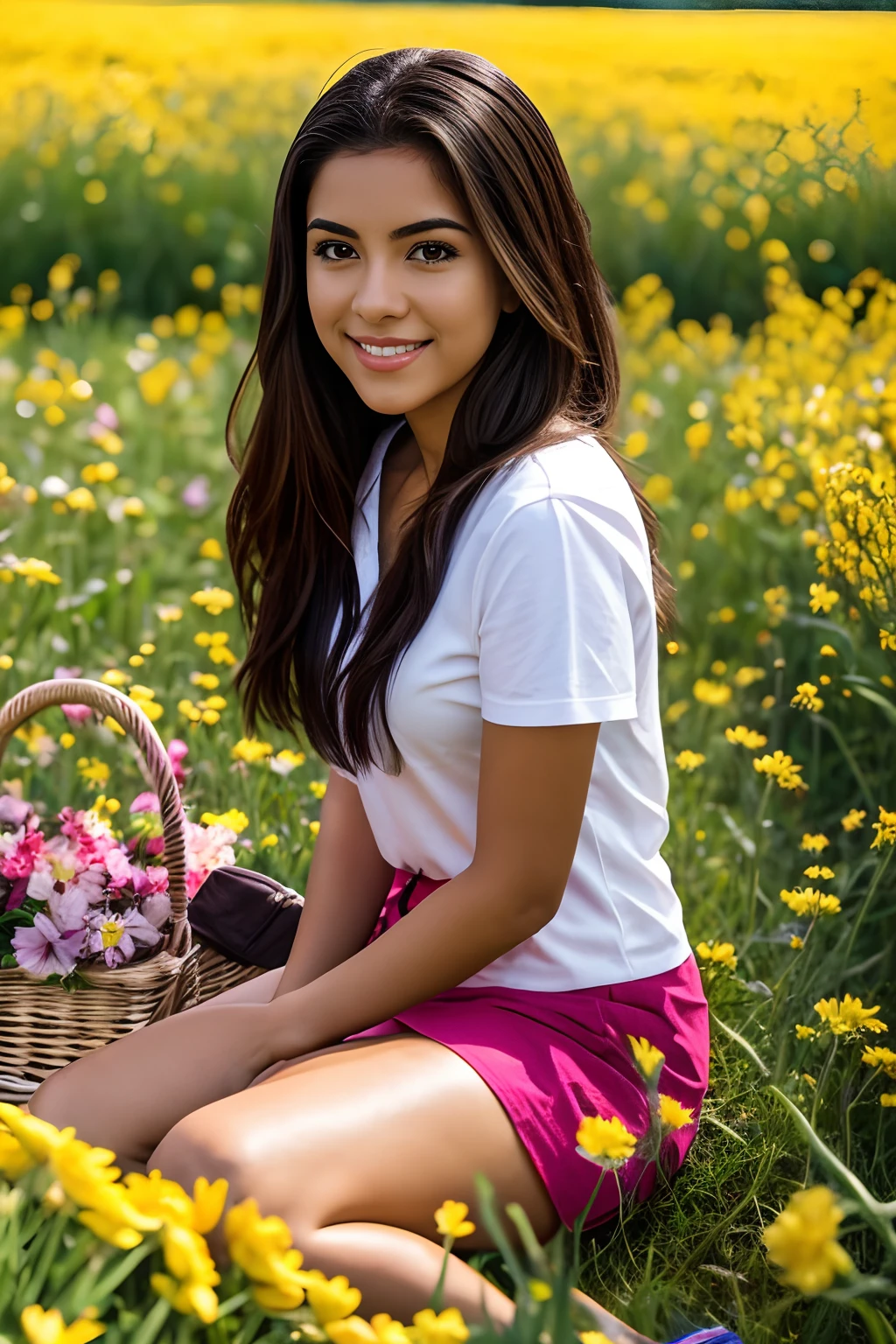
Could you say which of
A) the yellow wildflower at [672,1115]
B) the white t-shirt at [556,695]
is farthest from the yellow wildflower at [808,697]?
the yellow wildflower at [672,1115]

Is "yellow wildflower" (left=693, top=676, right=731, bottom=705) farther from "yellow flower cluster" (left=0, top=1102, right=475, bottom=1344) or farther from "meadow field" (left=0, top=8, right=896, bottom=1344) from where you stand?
"yellow flower cluster" (left=0, top=1102, right=475, bottom=1344)

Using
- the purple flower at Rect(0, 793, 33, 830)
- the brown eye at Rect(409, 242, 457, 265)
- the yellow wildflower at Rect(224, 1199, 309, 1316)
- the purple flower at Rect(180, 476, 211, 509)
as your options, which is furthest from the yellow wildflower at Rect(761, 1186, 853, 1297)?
the purple flower at Rect(180, 476, 211, 509)

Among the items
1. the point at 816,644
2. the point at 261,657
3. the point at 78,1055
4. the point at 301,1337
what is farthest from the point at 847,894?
the point at 301,1337

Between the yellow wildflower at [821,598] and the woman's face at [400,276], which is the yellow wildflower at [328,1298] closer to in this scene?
the woman's face at [400,276]

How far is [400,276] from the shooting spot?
4.75ft

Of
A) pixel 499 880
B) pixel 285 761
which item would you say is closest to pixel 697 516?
pixel 285 761

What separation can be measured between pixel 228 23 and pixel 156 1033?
8195 millimetres

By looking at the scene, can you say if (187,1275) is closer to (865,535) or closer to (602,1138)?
(602,1138)

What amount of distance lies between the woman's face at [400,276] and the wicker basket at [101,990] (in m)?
0.49

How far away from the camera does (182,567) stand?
3334 mm

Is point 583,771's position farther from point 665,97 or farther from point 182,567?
point 665,97

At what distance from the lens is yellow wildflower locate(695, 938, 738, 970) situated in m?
1.81

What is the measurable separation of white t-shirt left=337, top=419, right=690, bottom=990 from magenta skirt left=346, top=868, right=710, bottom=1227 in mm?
28

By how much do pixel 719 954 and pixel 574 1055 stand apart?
0.43 m
